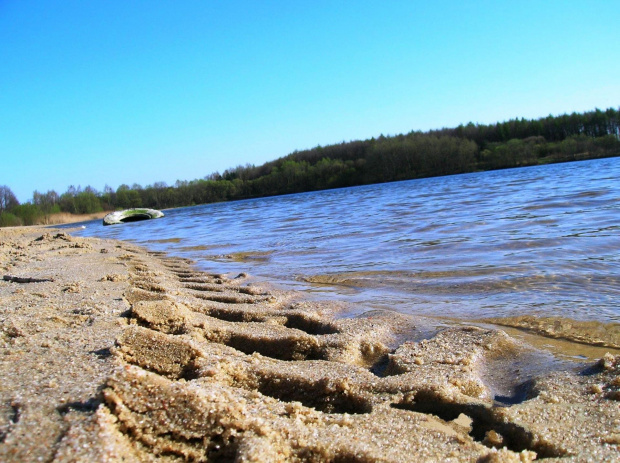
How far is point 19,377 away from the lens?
5.55ft

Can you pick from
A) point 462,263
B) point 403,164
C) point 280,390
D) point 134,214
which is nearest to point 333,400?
point 280,390

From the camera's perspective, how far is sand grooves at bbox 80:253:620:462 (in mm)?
1332

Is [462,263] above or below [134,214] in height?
below

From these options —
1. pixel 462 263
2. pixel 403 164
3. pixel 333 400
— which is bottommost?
pixel 462 263

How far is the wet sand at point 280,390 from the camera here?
1315 mm

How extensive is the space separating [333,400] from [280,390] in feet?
0.79

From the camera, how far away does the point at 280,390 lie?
1912 mm

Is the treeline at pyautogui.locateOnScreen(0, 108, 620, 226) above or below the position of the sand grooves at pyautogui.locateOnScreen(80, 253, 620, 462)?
above

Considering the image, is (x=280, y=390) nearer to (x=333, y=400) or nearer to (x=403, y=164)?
(x=333, y=400)

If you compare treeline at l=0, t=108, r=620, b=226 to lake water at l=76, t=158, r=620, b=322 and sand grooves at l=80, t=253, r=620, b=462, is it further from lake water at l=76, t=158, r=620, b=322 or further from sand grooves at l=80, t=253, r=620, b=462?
sand grooves at l=80, t=253, r=620, b=462

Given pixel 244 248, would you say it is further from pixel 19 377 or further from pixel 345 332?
pixel 19 377

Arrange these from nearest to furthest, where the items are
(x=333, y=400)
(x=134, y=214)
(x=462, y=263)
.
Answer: (x=333, y=400), (x=462, y=263), (x=134, y=214)

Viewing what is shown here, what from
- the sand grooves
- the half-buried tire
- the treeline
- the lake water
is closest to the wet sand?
the sand grooves

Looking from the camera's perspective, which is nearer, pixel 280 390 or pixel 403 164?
pixel 280 390
